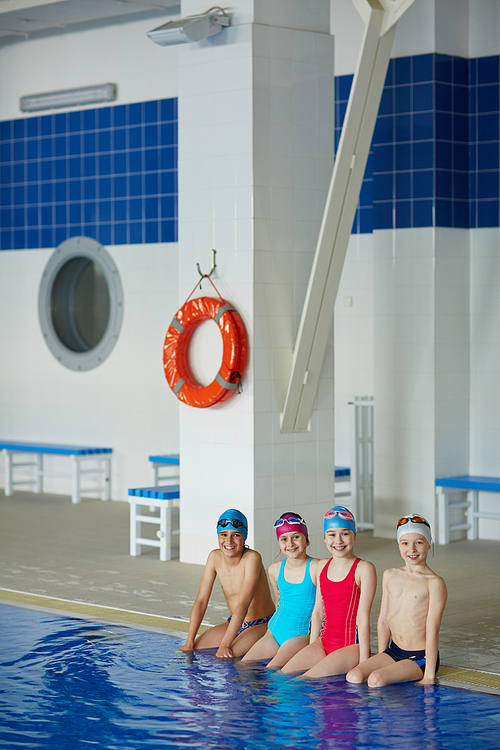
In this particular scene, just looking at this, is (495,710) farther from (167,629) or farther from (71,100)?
(71,100)

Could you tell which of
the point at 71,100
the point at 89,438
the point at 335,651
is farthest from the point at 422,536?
the point at 71,100

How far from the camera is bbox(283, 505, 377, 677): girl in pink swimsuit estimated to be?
4832 millimetres

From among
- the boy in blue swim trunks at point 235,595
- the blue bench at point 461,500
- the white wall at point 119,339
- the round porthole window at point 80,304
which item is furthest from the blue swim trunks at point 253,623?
the round porthole window at point 80,304

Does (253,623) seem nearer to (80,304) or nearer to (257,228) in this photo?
Result: (257,228)

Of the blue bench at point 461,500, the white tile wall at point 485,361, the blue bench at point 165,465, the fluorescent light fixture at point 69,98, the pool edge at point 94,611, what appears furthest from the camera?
the fluorescent light fixture at point 69,98

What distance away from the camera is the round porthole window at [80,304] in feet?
36.9

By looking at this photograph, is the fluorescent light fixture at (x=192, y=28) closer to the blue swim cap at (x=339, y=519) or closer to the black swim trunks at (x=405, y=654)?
the blue swim cap at (x=339, y=519)

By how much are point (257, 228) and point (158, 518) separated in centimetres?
221

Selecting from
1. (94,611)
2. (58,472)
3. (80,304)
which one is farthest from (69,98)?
(94,611)


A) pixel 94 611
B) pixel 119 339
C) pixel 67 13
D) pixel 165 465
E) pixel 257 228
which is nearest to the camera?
pixel 94 611

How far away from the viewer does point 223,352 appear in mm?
7395

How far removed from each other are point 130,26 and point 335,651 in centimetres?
772

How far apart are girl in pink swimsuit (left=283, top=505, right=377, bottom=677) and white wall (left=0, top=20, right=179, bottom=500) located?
576cm

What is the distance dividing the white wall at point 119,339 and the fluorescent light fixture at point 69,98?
0.09 metres
